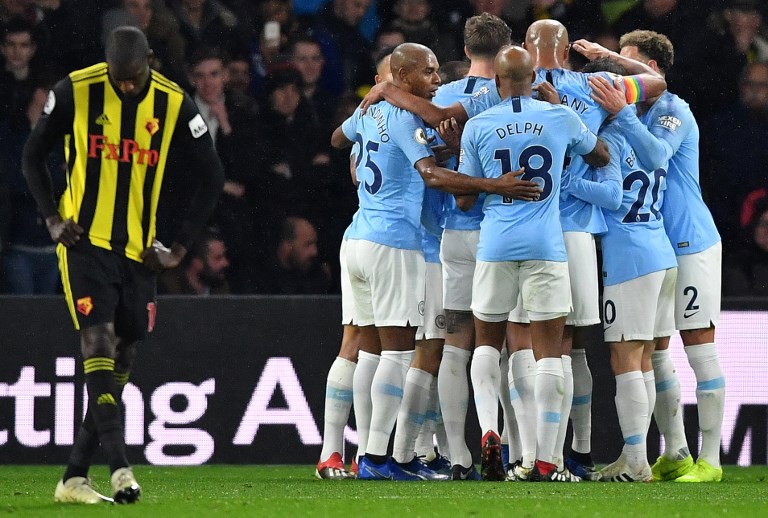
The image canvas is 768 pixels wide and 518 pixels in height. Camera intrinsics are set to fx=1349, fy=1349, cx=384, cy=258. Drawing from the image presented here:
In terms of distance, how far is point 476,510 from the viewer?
204 inches

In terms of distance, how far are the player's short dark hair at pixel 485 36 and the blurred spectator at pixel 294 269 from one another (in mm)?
2877

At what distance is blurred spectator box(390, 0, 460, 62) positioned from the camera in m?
10.2

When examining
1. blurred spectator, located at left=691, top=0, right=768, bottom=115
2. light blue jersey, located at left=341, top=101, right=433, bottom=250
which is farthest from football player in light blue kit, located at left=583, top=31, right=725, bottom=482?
blurred spectator, located at left=691, top=0, right=768, bottom=115

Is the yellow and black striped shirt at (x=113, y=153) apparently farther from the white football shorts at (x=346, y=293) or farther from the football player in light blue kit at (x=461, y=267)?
the football player in light blue kit at (x=461, y=267)

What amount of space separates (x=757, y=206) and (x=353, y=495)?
16.7 feet

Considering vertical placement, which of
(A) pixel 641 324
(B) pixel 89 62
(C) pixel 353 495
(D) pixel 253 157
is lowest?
(C) pixel 353 495

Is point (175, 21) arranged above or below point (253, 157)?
above

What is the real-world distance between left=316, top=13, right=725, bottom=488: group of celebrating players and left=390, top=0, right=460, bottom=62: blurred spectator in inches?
111

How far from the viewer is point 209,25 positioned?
10.2 m

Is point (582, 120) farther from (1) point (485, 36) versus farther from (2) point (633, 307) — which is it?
(2) point (633, 307)

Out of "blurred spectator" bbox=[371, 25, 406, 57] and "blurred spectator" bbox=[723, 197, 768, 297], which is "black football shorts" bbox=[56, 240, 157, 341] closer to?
"blurred spectator" bbox=[371, 25, 406, 57]

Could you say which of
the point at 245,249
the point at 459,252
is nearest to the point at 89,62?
the point at 245,249

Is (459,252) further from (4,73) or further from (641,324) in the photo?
(4,73)

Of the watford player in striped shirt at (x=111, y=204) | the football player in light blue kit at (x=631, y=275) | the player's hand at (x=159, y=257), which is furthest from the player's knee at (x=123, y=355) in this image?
the football player in light blue kit at (x=631, y=275)
